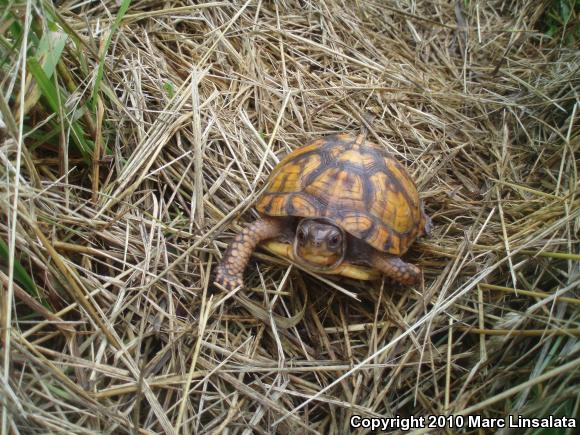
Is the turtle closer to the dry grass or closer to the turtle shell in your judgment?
the turtle shell

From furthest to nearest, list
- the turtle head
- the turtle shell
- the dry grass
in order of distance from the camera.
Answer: the turtle shell
the turtle head
the dry grass

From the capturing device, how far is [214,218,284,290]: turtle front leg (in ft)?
5.90

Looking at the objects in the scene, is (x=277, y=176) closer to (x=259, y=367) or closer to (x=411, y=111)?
(x=259, y=367)

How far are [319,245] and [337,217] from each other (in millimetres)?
164

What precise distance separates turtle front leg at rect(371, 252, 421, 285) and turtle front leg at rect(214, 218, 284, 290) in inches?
18.0

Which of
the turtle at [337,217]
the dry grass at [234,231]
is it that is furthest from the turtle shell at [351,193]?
the dry grass at [234,231]

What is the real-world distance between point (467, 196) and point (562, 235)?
2.08 ft

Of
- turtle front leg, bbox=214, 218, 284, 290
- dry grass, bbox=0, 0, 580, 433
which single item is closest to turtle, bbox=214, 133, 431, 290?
turtle front leg, bbox=214, 218, 284, 290

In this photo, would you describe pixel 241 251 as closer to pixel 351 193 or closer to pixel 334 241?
pixel 334 241

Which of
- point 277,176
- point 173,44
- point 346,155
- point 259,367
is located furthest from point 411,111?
point 259,367

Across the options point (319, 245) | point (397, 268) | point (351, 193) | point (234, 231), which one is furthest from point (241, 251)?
point (397, 268)

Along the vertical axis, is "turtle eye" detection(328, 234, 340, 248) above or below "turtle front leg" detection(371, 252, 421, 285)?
above

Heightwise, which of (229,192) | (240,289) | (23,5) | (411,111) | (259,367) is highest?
(23,5)

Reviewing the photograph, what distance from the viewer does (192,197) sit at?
2.02 metres
